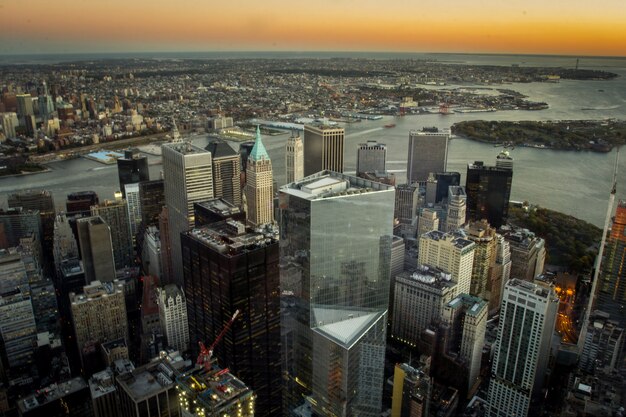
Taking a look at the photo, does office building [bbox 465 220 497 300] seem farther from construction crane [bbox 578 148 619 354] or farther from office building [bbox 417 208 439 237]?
construction crane [bbox 578 148 619 354]

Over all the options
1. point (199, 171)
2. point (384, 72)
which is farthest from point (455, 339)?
point (384, 72)

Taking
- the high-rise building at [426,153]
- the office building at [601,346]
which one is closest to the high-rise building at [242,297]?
the office building at [601,346]

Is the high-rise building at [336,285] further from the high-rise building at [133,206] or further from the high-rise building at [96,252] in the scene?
the high-rise building at [133,206]

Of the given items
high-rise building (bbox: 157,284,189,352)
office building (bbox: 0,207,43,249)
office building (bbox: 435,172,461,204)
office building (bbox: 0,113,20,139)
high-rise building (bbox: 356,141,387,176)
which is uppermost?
office building (bbox: 0,113,20,139)

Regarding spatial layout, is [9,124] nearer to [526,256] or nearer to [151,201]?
[151,201]

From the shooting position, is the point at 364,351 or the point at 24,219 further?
the point at 24,219

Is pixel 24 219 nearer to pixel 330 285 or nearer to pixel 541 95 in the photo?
pixel 330 285

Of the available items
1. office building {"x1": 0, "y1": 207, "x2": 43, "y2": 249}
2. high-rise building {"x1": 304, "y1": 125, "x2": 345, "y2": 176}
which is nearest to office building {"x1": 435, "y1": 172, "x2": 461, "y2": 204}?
high-rise building {"x1": 304, "y1": 125, "x2": 345, "y2": 176}
